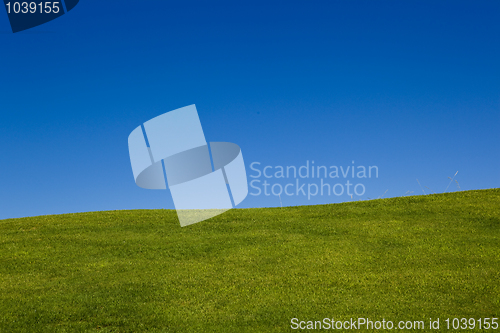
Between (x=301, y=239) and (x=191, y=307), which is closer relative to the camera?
(x=191, y=307)

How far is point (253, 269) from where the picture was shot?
12.9 m

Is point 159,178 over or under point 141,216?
over

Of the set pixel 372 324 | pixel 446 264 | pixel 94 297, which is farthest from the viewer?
pixel 446 264

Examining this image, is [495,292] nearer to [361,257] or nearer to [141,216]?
[361,257]

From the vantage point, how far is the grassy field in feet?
31.6

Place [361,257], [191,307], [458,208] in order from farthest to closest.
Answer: [458,208] < [361,257] < [191,307]

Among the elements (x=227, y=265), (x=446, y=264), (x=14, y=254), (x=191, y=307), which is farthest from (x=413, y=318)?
(x=14, y=254)

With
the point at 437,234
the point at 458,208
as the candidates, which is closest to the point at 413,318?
the point at 437,234

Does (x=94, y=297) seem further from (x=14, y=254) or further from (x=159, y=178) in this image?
(x=14, y=254)

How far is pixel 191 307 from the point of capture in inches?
403

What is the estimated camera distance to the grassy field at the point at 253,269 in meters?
9.64

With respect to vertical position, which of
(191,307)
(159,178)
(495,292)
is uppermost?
(159,178)

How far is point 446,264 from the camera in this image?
12.6 metres

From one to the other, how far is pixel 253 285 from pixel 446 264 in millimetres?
6251
